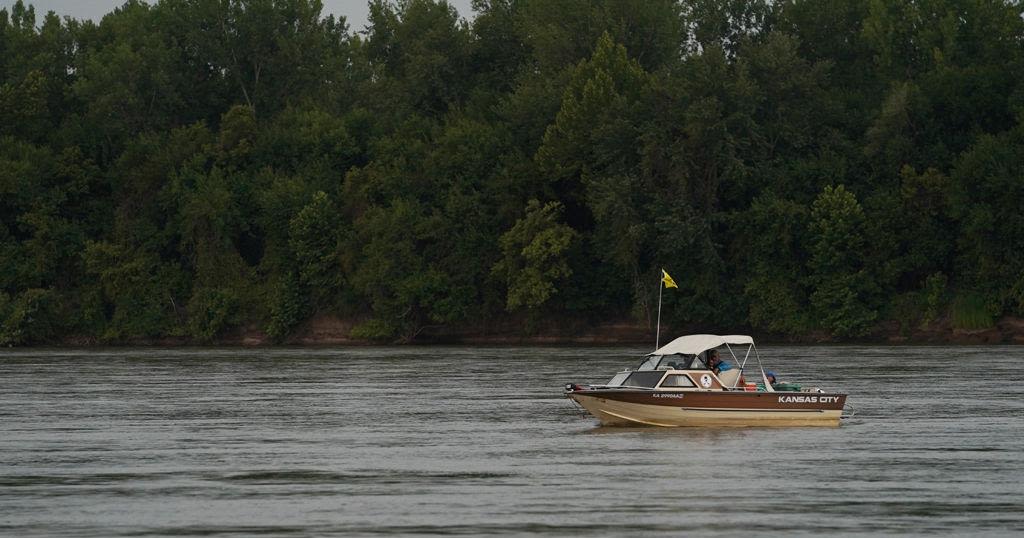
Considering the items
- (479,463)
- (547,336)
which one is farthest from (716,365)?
(547,336)

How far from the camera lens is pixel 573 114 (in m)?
114

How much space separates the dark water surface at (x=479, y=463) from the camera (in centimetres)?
3103

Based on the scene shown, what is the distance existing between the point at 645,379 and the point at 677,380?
34.5 inches

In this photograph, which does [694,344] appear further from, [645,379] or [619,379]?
[619,379]

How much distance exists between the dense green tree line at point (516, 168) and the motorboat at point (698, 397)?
5706 cm

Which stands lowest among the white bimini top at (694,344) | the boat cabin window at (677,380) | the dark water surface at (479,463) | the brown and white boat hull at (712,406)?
the dark water surface at (479,463)

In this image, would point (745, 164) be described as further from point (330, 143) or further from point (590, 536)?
point (590, 536)

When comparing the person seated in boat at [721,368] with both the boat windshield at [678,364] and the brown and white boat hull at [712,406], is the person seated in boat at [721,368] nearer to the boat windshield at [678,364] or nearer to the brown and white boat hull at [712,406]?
the boat windshield at [678,364]

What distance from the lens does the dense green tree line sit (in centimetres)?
10788

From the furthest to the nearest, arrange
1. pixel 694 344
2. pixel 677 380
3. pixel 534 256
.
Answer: pixel 534 256 → pixel 694 344 → pixel 677 380

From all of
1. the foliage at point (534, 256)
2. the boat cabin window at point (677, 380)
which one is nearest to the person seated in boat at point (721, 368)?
the boat cabin window at point (677, 380)

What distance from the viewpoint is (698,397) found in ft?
152

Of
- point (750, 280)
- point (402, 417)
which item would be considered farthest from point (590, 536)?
point (750, 280)

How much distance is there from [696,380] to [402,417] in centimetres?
1012
